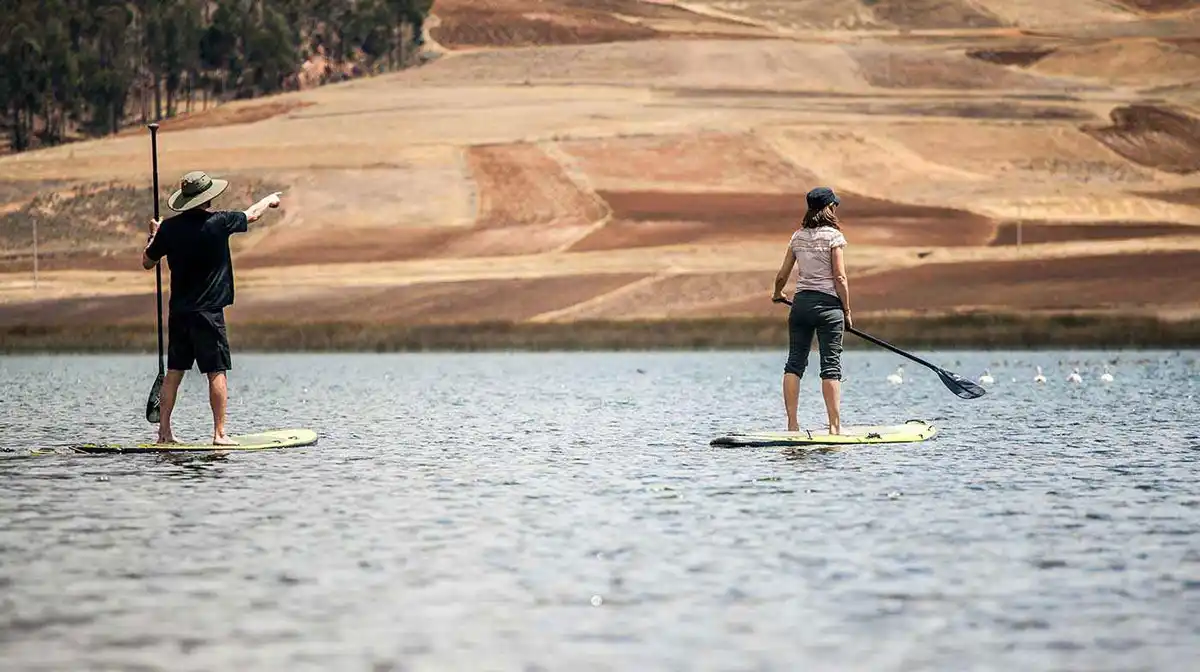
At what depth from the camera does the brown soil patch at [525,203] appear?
91.9 meters

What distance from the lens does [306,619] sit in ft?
37.5

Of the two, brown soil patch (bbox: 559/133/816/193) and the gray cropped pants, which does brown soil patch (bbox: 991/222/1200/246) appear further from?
the gray cropped pants

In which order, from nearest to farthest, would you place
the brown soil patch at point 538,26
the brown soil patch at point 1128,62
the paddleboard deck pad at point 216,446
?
the paddleboard deck pad at point 216,446 < the brown soil patch at point 1128,62 < the brown soil patch at point 538,26

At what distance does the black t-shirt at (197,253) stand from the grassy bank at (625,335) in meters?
44.2

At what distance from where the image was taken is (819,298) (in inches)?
854

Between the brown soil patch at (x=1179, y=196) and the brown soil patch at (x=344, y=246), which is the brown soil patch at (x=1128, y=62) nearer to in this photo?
the brown soil patch at (x=1179, y=196)

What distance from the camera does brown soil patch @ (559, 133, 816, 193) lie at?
98.6 meters

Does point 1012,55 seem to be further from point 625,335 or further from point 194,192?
point 194,192

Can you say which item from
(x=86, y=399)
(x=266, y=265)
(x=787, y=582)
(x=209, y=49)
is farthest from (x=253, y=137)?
(x=787, y=582)

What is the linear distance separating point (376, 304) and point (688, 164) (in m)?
23.7

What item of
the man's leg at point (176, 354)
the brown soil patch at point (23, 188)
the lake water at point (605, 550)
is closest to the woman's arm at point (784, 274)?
the lake water at point (605, 550)

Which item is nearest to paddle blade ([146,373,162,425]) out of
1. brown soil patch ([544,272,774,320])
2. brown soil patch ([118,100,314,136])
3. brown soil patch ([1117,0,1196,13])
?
brown soil patch ([544,272,774,320])

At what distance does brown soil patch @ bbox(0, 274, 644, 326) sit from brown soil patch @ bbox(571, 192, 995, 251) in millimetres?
6792

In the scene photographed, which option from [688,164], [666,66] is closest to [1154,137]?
[688,164]
